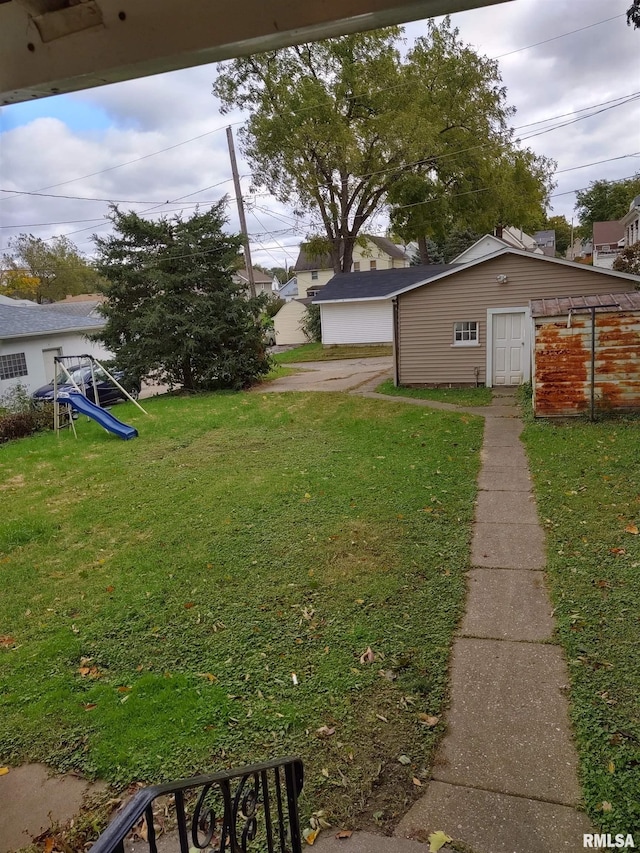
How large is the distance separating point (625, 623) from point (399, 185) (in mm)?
30010

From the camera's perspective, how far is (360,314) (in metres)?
28.9

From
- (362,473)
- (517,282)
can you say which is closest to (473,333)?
(517,282)

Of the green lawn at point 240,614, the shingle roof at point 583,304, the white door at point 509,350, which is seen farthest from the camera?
the white door at point 509,350

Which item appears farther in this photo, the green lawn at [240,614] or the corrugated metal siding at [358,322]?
the corrugated metal siding at [358,322]

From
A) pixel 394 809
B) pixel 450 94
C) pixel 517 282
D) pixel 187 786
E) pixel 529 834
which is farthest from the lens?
pixel 450 94

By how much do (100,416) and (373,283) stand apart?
1995 cm

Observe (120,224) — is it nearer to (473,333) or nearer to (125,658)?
(473,333)

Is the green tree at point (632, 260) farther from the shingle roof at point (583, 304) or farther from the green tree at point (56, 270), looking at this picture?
the green tree at point (56, 270)

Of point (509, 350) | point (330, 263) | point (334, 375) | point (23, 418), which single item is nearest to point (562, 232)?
point (330, 263)

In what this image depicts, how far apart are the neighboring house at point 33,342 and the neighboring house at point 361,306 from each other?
455 inches

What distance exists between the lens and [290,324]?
37.4 metres

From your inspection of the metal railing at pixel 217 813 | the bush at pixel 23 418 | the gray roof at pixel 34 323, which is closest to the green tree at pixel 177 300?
the gray roof at pixel 34 323

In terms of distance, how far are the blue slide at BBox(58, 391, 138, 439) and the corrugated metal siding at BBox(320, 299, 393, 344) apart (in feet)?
59.6
